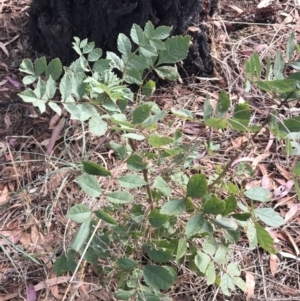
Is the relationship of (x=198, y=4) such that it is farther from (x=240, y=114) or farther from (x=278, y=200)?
(x=240, y=114)

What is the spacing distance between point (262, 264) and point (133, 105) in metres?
0.76

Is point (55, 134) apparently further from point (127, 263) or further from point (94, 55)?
point (127, 263)

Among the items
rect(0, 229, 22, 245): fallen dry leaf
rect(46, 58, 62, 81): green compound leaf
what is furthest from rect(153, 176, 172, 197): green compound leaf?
rect(0, 229, 22, 245): fallen dry leaf

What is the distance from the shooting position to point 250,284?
1.61m

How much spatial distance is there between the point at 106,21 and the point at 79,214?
962 millimetres

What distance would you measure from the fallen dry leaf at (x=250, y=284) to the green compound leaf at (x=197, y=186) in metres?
0.55

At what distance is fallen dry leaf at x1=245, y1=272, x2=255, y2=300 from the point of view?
159 cm

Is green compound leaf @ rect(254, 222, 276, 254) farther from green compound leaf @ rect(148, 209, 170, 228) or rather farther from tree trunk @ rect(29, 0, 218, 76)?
tree trunk @ rect(29, 0, 218, 76)

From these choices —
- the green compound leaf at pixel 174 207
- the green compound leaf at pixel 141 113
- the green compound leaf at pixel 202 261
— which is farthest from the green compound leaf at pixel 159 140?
the green compound leaf at pixel 202 261

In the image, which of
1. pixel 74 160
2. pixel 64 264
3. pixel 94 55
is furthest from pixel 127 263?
pixel 74 160

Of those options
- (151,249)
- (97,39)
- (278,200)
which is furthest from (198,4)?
(151,249)

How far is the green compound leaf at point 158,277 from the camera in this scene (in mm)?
1259

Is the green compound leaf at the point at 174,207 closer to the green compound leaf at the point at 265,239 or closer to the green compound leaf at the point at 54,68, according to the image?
the green compound leaf at the point at 265,239

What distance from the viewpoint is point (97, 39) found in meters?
1.96
